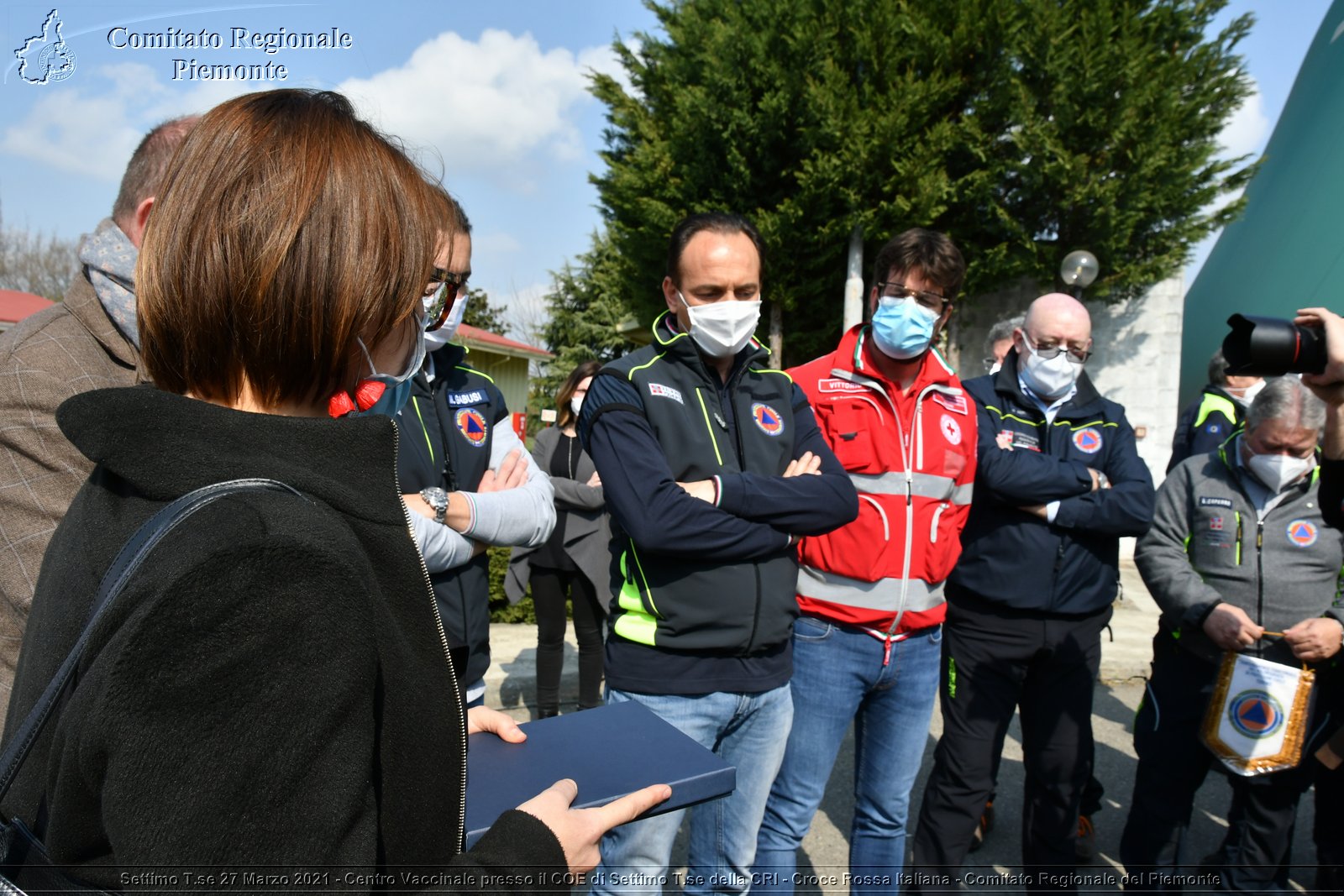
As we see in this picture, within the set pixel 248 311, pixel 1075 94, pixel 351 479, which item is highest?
pixel 1075 94

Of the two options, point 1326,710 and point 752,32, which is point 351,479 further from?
point 752,32

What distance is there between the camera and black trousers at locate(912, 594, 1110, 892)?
3.02 meters

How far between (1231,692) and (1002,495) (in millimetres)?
1036

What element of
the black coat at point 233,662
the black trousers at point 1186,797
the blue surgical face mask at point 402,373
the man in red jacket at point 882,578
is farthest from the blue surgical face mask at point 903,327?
the black coat at point 233,662

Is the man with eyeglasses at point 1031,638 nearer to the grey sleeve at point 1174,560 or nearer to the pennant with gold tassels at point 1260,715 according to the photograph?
the grey sleeve at point 1174,560

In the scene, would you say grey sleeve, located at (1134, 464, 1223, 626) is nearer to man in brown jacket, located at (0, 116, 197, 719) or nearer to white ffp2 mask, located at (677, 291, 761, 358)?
white ffp2 mask, located at (677, 291, 761, 358)

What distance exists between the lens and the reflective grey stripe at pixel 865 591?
2.64 meters

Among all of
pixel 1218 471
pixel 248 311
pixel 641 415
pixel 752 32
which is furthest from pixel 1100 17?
pixel 248 311

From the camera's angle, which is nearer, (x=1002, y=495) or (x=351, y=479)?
(x=351, y=479)

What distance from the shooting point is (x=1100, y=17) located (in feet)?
31.3

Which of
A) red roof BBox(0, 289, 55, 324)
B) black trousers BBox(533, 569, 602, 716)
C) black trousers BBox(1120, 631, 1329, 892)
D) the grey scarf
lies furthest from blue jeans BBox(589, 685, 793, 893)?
red roof BBox(0, 289, 55, 324)

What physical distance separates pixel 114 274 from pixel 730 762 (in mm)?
1907

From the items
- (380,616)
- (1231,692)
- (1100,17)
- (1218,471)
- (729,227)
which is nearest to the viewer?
(380,616)

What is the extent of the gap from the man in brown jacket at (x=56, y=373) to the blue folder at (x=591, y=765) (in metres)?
0.89
